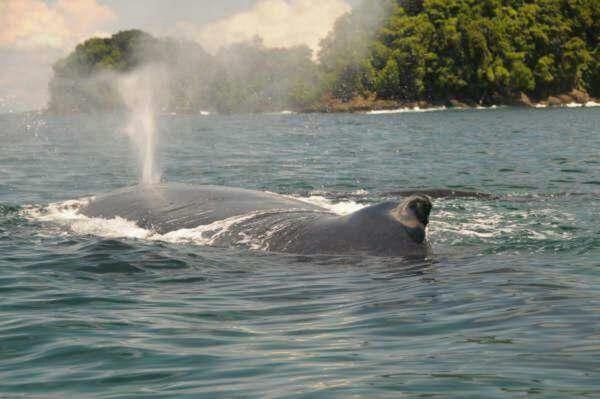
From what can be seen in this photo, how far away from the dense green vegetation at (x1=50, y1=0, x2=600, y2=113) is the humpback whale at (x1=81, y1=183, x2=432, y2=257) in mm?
98727

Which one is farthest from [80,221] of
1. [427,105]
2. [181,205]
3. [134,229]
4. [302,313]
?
[427,105]

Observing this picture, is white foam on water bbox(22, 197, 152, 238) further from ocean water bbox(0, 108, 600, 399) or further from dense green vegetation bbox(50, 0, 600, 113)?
dense green vegetation bbox(50, 0, 600, 113)

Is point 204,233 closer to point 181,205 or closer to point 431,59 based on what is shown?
point 181,205

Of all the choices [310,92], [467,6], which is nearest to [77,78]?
[310,92]

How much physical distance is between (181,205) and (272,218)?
6.49 feet

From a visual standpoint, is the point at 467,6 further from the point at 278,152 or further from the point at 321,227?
the point at 321,227

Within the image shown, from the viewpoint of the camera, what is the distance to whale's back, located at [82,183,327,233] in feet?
38.9

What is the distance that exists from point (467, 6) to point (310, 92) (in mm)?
23783

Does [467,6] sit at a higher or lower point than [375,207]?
higher

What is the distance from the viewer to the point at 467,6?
11838 cm

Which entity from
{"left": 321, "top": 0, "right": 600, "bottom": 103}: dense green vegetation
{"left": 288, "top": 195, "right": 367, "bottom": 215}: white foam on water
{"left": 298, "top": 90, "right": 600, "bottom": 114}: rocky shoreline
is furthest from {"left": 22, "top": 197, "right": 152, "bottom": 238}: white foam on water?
{"left": 321, "top": 0, "right": 600, "bottom": 103}: dense green vegetation

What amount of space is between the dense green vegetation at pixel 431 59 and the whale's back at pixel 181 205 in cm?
9848

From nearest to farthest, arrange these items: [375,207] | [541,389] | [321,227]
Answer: [541,389] < [375,207] < [321,227]

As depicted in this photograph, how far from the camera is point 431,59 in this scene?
4503 inches
